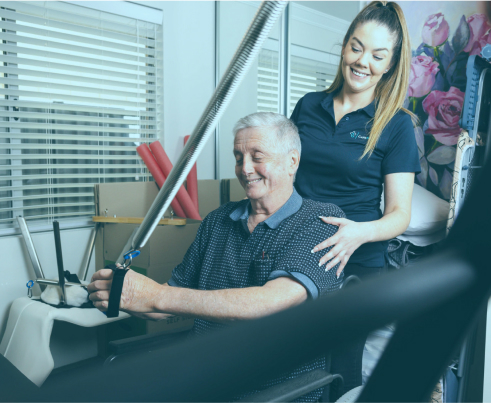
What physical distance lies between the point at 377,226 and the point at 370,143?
0.29 m

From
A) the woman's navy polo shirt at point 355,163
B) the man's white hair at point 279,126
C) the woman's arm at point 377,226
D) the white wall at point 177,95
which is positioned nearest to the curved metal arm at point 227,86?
the woman's arm at point 377,226

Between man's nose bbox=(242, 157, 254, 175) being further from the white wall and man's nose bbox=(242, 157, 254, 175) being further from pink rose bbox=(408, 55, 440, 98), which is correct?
the white wall

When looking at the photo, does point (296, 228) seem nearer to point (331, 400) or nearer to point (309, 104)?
point (331, 400)

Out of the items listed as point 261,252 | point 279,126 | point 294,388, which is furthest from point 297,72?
point 294,388

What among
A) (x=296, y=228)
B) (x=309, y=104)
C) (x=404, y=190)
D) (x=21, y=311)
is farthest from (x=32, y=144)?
(x=404, y=190)

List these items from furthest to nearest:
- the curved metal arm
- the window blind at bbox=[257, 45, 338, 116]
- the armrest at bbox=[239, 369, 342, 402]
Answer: the window blind at bbox=[257, 45, 338, 116] < the armrest at bbox=[239, 369, 342, 402] < the curved metal arm

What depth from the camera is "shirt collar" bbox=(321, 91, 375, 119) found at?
1498 millimetres

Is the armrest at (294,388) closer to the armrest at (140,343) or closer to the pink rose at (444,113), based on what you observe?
the armrest at (140,343)

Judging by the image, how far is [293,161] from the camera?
1.42 m

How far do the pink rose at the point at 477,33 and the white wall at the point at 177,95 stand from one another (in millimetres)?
1858

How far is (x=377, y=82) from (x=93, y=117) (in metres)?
1.84

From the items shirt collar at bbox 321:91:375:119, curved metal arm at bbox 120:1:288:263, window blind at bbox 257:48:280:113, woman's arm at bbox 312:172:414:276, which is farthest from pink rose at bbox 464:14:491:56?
curved metal arm at bbox 120:1:288:263

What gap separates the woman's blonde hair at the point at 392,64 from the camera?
1436mm

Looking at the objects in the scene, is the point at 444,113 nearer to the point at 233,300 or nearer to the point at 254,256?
the point at 254,256
